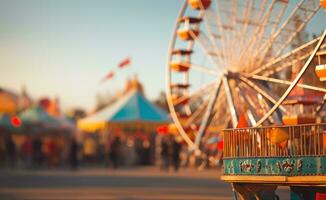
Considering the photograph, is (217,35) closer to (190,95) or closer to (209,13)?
(209,13)

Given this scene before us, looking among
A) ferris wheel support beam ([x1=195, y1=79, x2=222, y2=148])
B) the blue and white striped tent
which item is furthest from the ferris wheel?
the blue and white striped tent

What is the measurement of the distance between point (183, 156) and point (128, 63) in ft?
43.8

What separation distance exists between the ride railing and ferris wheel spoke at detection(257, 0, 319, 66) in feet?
22.2

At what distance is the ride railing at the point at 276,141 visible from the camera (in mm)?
11461

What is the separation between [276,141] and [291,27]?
388 inches

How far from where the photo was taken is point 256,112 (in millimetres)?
19422

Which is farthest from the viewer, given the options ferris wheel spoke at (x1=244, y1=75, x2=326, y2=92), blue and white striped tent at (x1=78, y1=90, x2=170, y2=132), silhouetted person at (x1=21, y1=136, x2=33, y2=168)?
silhouetted person at (x1=21, y1=136, x2=33, y2=168)

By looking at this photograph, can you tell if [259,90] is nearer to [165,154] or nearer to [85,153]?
[165,154]

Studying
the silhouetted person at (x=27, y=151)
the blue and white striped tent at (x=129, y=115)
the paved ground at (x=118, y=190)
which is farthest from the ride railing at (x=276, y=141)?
the silhouetted person at (x=27, y=151)

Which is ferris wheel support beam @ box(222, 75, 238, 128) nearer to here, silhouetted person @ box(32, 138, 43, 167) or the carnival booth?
the carnival booth

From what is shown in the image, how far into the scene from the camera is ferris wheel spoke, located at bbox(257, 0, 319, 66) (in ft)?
62.1

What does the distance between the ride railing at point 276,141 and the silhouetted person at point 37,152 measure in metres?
32.0

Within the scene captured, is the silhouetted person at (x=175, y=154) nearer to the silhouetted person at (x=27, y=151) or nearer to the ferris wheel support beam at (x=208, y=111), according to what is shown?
the ferris wheel support beam at (x=208, y=111)

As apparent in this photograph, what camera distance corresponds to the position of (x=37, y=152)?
146ft
